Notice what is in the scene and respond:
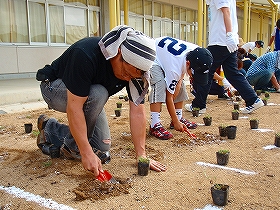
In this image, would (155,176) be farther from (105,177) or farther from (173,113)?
(173,113)

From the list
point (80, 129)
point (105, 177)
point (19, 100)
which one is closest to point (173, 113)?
point (105, 177)

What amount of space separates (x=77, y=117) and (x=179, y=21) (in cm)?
1374

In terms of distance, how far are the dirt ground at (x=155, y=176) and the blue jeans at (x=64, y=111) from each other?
0.66 feet

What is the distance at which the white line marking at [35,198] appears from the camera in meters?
1.98

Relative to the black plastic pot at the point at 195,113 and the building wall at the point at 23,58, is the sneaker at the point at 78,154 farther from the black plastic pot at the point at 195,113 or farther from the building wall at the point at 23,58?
the building wall at the point at 23,58

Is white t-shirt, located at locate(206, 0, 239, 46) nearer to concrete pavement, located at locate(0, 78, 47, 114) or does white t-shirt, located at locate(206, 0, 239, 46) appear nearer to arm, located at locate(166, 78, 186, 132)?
arm, located at locate(166, 78, 186, 132)

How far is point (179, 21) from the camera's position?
1496cm

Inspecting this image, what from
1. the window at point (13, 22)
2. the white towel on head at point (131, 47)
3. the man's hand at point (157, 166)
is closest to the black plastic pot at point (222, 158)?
the man's hand at point (157, 166)

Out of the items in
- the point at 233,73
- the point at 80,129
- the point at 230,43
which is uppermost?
the point at 230,43

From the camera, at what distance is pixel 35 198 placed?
2105mm

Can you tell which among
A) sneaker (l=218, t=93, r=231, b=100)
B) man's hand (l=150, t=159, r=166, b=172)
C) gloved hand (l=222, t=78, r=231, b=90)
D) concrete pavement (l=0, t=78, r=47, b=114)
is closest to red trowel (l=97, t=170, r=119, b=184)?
man's hand (l=150, t=159, r=166, b=172)

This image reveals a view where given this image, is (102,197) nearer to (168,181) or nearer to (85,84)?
(168,181)

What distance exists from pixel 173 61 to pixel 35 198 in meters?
2.02

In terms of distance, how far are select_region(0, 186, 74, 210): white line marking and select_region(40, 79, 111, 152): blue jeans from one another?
1.98 ft
